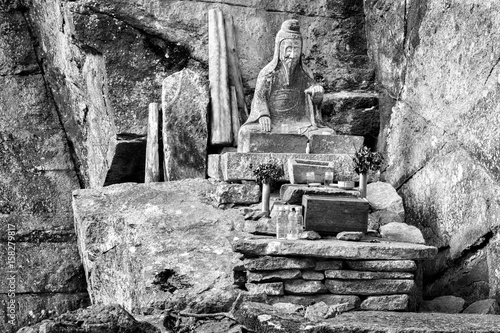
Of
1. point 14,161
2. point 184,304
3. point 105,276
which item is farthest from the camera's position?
point 14,161

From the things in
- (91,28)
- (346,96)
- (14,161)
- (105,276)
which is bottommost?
(105,276)

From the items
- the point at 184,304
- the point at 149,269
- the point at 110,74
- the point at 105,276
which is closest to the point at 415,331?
the point at 184,304

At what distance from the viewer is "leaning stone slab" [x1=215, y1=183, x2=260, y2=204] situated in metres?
10.7

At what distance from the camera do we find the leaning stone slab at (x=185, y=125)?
12.0 meters

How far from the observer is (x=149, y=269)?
9398mm

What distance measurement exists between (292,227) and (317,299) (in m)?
0.89

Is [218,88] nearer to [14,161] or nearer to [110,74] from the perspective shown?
[110,74]

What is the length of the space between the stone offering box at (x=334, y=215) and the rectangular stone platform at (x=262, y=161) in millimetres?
1237

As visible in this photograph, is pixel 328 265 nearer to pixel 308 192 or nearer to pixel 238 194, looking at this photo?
pixel 308 192

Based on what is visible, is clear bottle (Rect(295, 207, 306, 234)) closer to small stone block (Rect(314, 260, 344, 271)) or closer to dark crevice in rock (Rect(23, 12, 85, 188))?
small stone block (Rect(314, 260, 344, 271))

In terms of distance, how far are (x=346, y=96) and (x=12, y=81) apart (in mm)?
4336

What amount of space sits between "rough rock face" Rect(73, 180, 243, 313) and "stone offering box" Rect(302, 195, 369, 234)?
31.5 inches

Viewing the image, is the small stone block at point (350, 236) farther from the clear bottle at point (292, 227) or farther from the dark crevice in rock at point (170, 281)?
the dark crevice in rock at point (170, 281)

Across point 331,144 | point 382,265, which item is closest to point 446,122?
point 331,144
